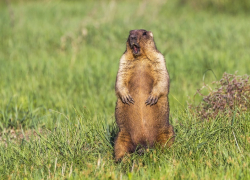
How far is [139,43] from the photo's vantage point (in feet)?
12.1

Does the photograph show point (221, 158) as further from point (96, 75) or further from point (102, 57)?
point (102, 57)

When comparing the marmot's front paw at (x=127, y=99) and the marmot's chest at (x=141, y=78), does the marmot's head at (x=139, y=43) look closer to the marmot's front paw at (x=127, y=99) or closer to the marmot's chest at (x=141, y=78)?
the marmot's chest at (x=141, y=78)

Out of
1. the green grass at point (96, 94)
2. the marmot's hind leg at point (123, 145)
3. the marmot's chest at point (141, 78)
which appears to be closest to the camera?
the green grass at point (96, 94)

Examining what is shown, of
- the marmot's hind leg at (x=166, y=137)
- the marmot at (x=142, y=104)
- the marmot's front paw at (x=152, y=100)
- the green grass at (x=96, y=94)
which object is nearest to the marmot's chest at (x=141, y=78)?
the marmot at (x=142, y=104)

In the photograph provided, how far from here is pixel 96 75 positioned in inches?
291

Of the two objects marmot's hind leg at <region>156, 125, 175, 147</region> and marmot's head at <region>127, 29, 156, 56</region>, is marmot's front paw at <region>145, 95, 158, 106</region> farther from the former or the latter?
marmot's head at <region>127, 29, 156, 56</region>

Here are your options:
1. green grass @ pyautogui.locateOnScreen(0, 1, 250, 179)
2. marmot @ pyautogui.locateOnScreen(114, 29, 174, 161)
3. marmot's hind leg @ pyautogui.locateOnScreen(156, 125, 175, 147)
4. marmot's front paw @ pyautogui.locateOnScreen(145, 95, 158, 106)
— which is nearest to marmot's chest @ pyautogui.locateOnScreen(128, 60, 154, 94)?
marmot @ pyautogui.locateOnScreen(114, 29, 174, 161)

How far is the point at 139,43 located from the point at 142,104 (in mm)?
585

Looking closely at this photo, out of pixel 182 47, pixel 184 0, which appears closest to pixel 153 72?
pixel 182 47

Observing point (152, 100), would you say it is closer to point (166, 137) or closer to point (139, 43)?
point (166, 137)

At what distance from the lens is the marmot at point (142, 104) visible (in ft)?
11.6

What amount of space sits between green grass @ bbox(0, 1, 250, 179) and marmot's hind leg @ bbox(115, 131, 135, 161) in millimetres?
96

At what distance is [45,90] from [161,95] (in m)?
3.60

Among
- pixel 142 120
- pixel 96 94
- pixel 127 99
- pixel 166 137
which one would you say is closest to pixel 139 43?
pixel 127 99
